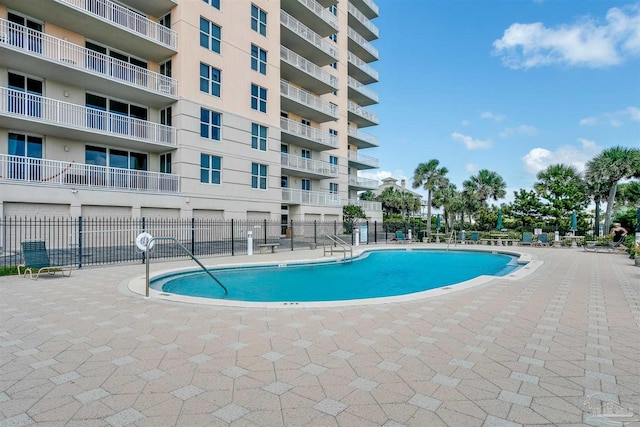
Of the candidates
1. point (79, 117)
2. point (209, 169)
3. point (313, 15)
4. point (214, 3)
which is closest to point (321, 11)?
point (313, 15)

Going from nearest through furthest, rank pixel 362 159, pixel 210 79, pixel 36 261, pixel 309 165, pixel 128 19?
pixel 36 261
pixel 128 19
pixel 210 79
pixel 309 165
pixel 362 159

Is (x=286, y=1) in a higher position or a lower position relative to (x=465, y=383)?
higher

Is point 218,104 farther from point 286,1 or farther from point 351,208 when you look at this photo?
point 351,208

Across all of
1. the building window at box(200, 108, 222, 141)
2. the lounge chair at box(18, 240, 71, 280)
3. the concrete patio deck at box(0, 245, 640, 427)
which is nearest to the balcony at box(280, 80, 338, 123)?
the building window at box(200, 108, 222, 141)

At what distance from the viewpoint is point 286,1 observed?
26.2 metres

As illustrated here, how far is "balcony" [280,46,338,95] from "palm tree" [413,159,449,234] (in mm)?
13013

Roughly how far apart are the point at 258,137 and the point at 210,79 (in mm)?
4809

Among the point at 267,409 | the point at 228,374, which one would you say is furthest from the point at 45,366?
the point at 267,409

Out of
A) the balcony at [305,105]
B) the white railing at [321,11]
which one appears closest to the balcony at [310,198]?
the balcony at [305,105]

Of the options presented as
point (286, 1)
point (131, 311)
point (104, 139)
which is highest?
point (286, 1)

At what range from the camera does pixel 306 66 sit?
2773 cm

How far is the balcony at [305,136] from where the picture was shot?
2638 cm

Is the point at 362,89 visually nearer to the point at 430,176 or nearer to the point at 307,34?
the point at 307,34

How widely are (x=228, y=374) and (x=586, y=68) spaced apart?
20867mm
